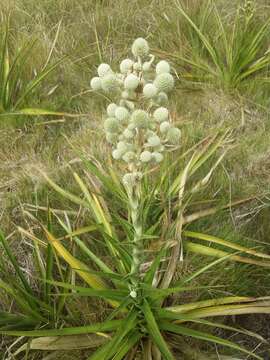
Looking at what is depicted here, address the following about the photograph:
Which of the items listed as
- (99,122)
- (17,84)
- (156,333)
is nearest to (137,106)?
(156,333)

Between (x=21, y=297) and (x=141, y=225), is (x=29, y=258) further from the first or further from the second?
(x=141, y=225)

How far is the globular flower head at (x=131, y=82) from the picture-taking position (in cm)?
179

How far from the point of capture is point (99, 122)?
3803 mm

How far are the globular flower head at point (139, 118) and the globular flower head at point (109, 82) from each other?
0.42ft

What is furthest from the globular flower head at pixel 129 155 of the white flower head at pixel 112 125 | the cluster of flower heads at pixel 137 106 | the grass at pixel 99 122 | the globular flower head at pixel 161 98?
the grass at pixel 99 122

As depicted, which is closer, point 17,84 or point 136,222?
point 136,222

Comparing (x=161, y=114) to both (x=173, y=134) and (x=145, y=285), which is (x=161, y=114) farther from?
(x=145, y=285)

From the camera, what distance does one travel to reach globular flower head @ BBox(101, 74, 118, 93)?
1.85 meters

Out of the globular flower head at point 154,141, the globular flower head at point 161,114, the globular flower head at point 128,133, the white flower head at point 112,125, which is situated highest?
the globular flower head at point 161,114

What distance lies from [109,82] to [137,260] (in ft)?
2.45

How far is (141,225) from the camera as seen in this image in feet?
6.75

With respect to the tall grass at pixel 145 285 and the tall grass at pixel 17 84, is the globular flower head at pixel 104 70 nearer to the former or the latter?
the tall grass at pixel 145 285

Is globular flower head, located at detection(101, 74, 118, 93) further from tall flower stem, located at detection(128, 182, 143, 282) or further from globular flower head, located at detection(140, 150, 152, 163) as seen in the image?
tall flower stem, located at detection(128, 182, 143, 282)

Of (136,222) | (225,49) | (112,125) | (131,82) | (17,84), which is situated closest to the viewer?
(131,82)
